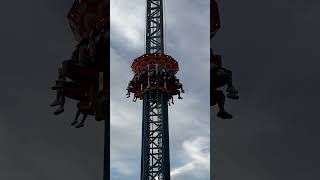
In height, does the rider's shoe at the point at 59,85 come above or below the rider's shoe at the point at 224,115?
above

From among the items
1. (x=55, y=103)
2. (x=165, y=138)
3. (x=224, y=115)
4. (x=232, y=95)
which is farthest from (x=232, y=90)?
(x=165, y=138)

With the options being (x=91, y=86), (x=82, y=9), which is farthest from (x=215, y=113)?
(x=82, y=9)

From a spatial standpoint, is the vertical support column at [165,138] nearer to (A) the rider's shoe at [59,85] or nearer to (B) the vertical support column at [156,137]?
(B) the vertical support column at [156,137]

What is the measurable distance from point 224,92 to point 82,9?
20.7 ft

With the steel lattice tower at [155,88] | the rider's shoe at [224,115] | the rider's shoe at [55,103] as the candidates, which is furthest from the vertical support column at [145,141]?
the rider's shoe at [224,115]

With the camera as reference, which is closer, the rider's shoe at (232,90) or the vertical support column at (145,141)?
the rider's shoe at (232,90)

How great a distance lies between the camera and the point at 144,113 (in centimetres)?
5722

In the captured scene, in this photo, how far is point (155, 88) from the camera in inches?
2244

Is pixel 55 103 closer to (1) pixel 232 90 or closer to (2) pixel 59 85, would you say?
(2) pixel 59 85

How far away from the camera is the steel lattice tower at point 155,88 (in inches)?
2167

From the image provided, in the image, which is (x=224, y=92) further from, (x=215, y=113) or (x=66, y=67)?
(x=66, y=67)

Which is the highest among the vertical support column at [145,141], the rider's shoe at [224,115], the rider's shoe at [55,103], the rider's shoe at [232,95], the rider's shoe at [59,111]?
the vertical support column at [145,141]

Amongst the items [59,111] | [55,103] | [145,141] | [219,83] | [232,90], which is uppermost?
[145,141]

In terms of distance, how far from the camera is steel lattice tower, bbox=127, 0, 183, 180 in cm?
5503
